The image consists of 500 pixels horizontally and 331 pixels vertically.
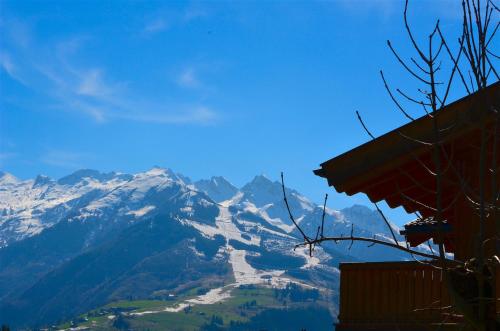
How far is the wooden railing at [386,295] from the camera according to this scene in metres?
12.3

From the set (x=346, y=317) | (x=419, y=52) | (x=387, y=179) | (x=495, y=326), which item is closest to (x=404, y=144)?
(x=387, y=179)

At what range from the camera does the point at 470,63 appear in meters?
5.07

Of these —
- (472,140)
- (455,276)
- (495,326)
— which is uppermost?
(472,140)

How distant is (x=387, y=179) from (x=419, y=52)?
7.19 metres

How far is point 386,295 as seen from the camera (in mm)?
12641

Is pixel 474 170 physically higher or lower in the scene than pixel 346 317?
higher

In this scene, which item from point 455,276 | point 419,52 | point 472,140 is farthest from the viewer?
point 472,140

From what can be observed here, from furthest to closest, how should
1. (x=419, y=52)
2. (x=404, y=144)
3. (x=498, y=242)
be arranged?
(x=404, y=144), (x=419, y=52), (x=498, y=242)

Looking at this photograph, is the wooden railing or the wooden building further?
the wooden railing

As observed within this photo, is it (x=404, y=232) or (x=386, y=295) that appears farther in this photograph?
(x=404, y=232)

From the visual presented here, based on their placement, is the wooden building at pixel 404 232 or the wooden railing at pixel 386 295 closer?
the wooden building at pixel 404 232

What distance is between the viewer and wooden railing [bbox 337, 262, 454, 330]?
40.3 feet

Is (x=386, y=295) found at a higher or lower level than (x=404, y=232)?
lower

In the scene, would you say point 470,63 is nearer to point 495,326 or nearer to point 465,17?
point 465,17
